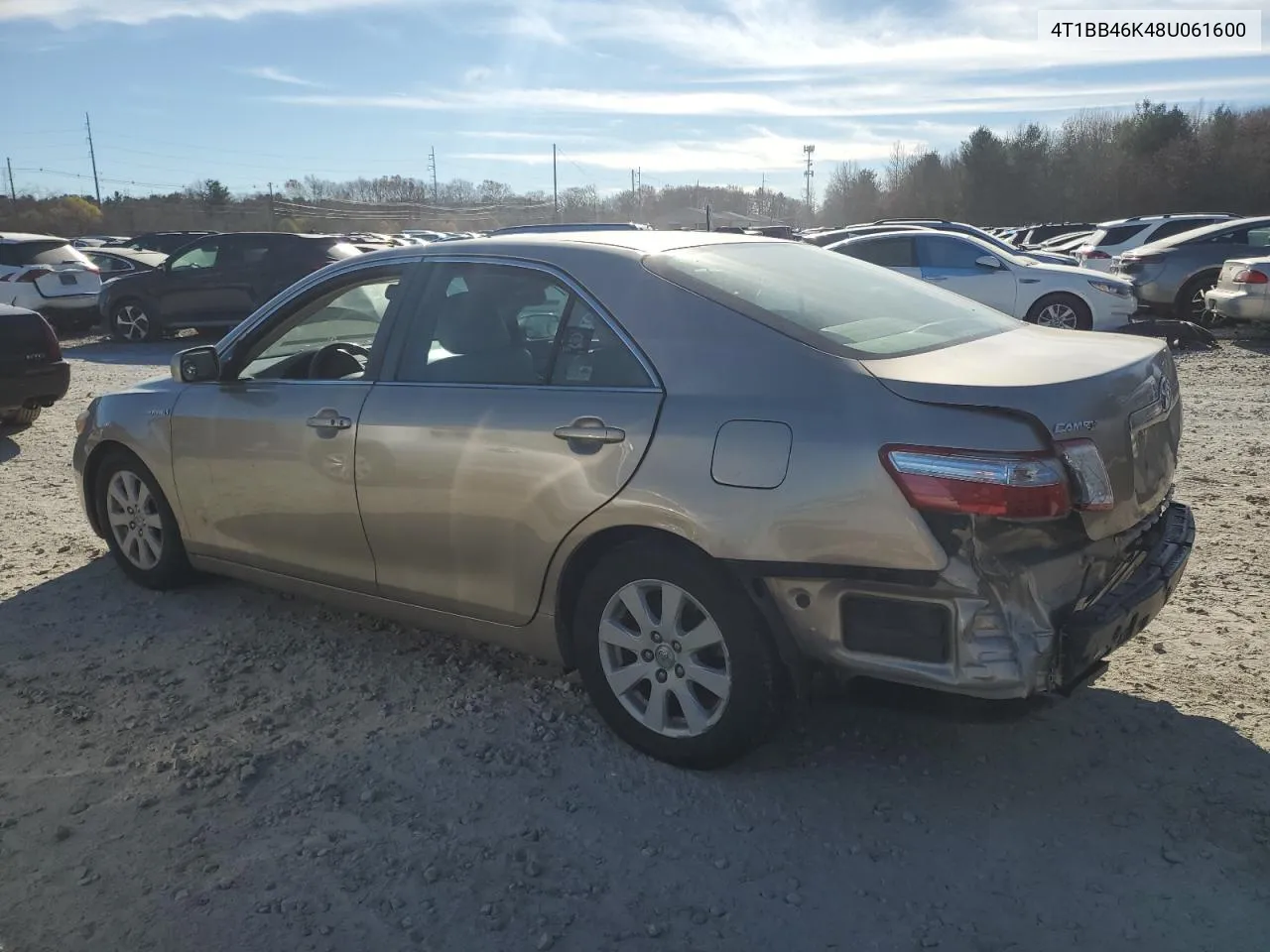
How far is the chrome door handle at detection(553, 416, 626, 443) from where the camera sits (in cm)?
321

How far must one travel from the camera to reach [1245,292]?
12.5 m

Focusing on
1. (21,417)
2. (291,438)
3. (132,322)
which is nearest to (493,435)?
(291,438)

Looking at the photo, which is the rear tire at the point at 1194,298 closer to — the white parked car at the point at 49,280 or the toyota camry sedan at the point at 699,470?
the toyota camry sedan at the point at 699,470

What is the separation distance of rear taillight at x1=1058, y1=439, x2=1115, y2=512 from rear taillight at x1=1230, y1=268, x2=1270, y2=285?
1165 cm

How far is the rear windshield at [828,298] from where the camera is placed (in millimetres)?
3170

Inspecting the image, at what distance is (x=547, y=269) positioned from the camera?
359 cm

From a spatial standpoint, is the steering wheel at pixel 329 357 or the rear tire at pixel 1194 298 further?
the rear tire at pixel 1194 298

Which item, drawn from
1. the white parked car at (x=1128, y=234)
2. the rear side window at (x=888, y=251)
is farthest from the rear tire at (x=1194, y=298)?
the rear side window at (x=888, y=251)

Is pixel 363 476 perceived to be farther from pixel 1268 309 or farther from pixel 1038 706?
pixel 1268 309

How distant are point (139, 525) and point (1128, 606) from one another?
4.34 metres

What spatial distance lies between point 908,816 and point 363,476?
7.42 feet

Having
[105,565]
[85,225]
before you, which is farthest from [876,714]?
[85,225]

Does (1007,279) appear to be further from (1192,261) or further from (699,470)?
(699,470)

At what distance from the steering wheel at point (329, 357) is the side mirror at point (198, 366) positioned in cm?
44
